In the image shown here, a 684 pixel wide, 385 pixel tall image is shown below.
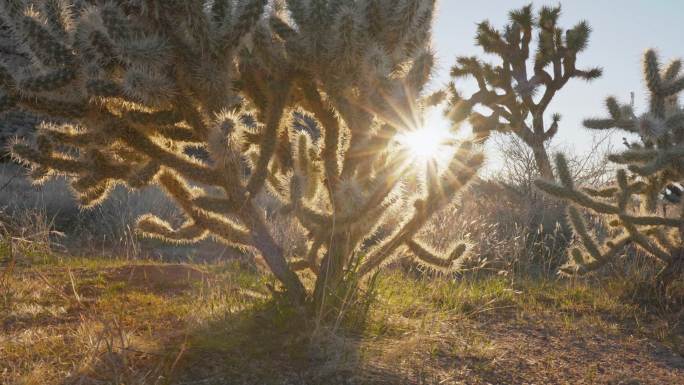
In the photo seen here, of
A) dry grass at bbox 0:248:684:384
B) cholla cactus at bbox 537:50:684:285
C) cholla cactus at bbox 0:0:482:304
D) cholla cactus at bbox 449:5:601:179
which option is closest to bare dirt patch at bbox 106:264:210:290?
dry grass at bbox 0:248:684:384

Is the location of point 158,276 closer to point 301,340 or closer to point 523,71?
point 301,340

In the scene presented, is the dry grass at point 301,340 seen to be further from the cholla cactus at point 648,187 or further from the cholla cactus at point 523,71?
the cholla cactus at point 523,71

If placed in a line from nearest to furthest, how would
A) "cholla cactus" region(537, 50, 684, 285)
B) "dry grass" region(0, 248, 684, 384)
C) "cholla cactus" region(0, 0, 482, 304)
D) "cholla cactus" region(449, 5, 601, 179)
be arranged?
"dry grass" region(0, 248, 684, 384), "cholla cactus" region(0, 0, 482, 304), "cholla cactus" region(537, 50, 684, 285), "cholla cactus" region(449, 5, 601, 179)

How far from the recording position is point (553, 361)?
9.36 ft

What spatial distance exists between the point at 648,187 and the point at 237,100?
3.83 meters

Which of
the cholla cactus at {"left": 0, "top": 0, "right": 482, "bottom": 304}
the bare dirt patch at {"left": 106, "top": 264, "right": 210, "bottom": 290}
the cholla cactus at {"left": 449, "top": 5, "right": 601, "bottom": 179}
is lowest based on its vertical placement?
the bare dirt patch at {"left": 106, "top": 264, "right": 210, "bottom": 290}

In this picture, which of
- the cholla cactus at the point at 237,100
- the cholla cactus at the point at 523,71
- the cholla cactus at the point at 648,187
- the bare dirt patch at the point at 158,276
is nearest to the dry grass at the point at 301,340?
the bare dirt patch at the point at 158,276

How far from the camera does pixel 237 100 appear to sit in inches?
109

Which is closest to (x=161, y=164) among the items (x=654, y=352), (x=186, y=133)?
(x=186, y=133)

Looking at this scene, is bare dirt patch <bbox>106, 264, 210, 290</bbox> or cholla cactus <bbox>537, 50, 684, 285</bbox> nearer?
bare dirt patch <bbox>106, 264, 210, 290</bbox>

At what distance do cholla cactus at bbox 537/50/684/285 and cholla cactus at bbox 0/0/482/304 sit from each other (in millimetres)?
2221

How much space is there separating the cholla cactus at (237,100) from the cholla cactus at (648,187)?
222cm

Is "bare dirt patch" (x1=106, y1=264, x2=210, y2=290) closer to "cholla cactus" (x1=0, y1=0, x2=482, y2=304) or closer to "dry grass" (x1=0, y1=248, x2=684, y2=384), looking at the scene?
"dry grass" (x1=0, y1=248, x2=684, y2=384)

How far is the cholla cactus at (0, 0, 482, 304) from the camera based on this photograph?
2.60 m
